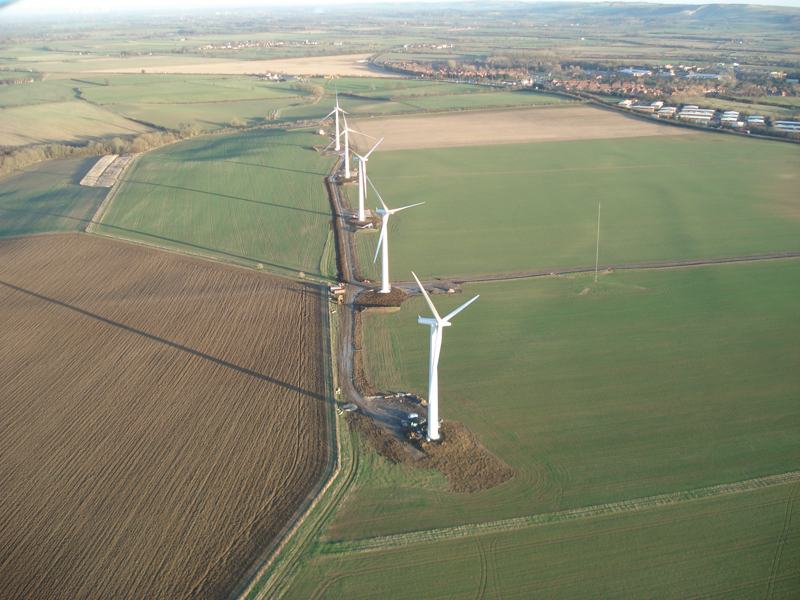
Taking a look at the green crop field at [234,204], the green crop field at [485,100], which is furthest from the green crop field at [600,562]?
the green crop field at [485,100]

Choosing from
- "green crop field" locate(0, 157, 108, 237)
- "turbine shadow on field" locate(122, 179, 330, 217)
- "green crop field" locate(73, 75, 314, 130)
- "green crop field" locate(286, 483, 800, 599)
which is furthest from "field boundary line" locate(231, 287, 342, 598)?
"green crop field" locate(73, 75, 314, 130)

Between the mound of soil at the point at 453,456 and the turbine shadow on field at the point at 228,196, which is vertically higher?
the mound of soil at the point at 453,456

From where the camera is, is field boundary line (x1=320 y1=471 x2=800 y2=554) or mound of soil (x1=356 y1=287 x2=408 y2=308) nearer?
field boundary line (x1=320 y1=471 x2=800 y2=554)

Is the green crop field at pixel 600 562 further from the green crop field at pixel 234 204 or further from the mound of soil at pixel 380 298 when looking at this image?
the green crop field at pixel 234 204

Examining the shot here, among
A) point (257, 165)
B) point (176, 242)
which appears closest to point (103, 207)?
point (176, 242)

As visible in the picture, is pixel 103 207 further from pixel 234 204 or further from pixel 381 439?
pixel 381 439

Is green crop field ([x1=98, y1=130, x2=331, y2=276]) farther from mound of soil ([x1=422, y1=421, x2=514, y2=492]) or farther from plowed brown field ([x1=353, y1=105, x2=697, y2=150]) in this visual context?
mound of soil ([x1=422, y1=421, x2=514, y2=492])
